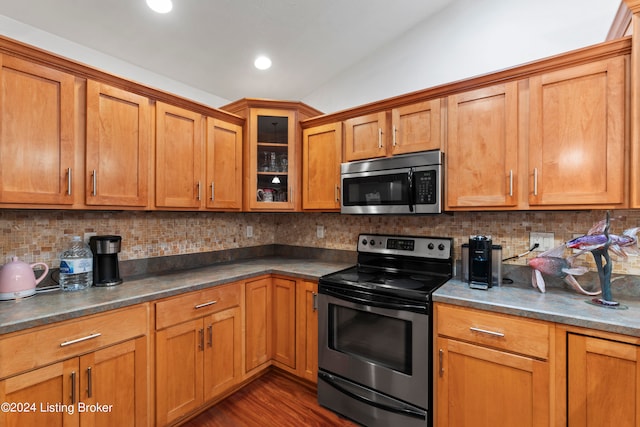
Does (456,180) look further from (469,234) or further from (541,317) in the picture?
(541,317)

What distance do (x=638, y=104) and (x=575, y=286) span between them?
37.7 inches

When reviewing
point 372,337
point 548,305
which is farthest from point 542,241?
point 372,337

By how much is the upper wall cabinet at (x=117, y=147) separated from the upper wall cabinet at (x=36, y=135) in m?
0.08

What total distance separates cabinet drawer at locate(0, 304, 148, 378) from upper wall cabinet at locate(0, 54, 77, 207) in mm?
650

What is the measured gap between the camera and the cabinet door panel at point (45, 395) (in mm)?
1154

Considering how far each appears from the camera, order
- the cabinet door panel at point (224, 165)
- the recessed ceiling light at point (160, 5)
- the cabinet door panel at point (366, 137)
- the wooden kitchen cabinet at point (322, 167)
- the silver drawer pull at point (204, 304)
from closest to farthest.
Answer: the recessed ceiling light at point (160, 5), the silver drawer pull at point (204, 304), the cabinet door panel at point (366, 137), the cabinet door panel at point (224, 165), the wooden kitchen cabinet at point (322, 167)

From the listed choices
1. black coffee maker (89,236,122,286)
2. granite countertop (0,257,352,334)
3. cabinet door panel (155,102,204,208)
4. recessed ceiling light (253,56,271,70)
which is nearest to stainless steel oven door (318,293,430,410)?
granite countertop (0,257,352,334)

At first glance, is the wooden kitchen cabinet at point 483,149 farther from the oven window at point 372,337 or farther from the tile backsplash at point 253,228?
the oven window at point 372,337

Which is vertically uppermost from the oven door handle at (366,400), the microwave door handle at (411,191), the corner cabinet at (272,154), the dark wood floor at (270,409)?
the corner cabinet at (272,154)

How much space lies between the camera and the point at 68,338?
4.24ft

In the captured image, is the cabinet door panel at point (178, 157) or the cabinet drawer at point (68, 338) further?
the cabinet door panel at point (178, 157)

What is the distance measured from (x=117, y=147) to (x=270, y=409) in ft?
6.60

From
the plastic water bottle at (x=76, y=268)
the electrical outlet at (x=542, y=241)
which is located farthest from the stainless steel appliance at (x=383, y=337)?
the plastic water bottle at (x=76, y=268)

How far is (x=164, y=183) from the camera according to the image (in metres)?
1.93
